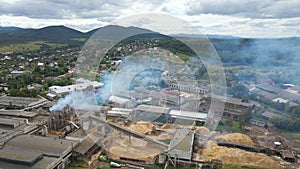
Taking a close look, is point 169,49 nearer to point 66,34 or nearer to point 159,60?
point 159,60

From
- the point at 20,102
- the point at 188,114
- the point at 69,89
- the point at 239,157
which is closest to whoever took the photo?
the point at 239,157

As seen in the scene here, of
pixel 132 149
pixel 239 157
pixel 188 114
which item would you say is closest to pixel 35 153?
pixel 132 149

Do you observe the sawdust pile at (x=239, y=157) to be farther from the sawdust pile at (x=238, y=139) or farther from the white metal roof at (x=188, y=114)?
the white metal roof at (x=188, y=114)

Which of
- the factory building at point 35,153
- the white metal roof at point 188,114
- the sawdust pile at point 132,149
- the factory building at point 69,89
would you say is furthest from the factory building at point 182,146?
the factory building at point 69,89

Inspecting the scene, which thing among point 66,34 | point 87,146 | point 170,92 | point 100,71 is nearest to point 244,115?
point 170,92

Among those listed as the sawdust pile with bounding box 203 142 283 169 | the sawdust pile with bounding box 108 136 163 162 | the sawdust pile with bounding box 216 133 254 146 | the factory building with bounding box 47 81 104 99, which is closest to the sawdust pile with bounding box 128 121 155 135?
the sawdust pile with bounding box 108 136 163 162

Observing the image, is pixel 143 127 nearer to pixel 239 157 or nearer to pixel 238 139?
pixel 238 139
